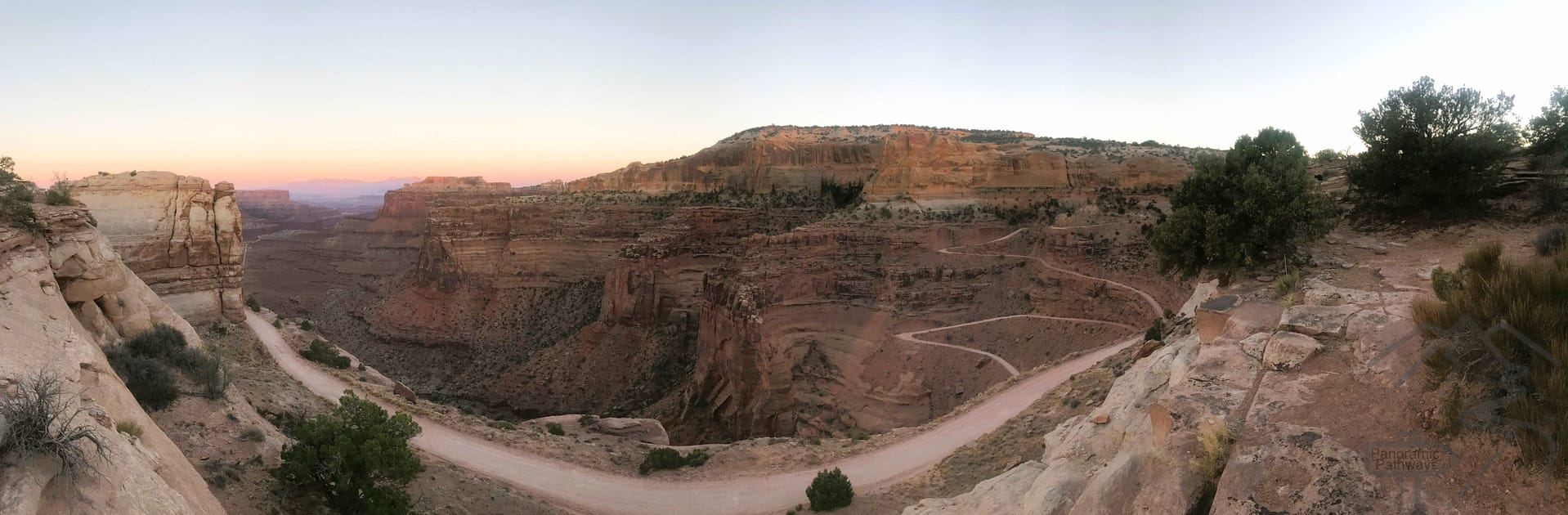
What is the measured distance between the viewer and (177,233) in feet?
67.4

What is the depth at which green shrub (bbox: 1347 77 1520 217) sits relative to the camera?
13219 mm

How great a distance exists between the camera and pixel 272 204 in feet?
522

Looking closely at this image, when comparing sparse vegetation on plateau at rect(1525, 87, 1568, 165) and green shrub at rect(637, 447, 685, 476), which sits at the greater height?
sparse vegetation on plateau at rect(1525, 87, 1568, 165)

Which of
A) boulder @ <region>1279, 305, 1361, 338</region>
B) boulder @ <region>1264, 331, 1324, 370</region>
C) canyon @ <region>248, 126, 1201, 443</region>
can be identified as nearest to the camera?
boulder @ <region>1264, 331, 1324, 370</region>

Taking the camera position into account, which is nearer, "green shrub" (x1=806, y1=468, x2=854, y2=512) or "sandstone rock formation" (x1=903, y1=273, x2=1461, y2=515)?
"sandstone rock formation" (x1=903, y1=273, x2=1461, y2=515)

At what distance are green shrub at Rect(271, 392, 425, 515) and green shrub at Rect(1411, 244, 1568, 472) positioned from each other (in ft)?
45.0

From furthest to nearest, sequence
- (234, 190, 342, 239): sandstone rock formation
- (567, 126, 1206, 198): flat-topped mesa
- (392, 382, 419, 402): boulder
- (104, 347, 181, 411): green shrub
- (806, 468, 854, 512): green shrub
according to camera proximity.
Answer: (234, 190, 342, 239): sandstone rock formation
(567, 126, 1206, 198): flat-topped mesa
(392, 382, 419, 402): boulder
(806, 468, 854, 512): green shrub
(104, 347, 181, 411): green shrub

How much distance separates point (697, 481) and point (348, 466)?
800cm

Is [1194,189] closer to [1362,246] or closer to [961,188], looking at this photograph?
[1362,246]

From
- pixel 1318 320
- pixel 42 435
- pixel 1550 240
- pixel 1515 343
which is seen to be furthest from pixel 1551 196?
pixel 42 435

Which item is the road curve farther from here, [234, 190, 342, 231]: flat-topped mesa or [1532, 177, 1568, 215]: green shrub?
[234, 190, 342, 231]: flat-topped mesa

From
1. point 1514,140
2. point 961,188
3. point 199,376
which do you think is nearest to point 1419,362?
point 1514,140

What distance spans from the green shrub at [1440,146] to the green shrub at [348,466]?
21.4m

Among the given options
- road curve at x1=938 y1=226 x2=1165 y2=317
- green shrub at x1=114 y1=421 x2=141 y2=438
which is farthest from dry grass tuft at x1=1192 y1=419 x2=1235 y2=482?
road curve at x1=938 y1=226 x2=1165 y2=317
